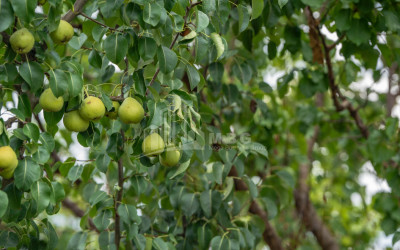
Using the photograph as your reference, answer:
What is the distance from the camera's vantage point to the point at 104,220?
188cm

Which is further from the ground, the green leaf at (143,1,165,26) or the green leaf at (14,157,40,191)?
the green leaf at (143,1,165,26)

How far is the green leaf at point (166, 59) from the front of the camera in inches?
57.8

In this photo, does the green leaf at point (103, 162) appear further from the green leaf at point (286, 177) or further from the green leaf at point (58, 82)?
the green leaf at point (286, 177)

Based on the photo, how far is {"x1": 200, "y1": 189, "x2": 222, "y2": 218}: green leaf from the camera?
6.94 feet

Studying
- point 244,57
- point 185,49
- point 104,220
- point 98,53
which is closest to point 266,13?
point 244,57

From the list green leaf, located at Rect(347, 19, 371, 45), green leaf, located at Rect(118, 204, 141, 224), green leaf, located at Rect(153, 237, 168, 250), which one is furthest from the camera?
green leaf, located at Rect(347, 19, 371, 45)

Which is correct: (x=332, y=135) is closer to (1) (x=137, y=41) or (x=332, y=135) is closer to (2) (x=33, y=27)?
(1) (x=137, y=41)

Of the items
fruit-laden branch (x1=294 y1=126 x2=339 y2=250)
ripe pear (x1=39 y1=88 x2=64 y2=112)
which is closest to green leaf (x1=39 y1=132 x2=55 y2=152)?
ripe pear (x1=39 y1=88 x2=64 y2=112)

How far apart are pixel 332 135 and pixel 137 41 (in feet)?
8.08

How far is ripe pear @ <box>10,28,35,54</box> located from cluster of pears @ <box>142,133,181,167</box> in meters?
0.38

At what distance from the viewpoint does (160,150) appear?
1.47m

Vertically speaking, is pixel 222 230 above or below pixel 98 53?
below

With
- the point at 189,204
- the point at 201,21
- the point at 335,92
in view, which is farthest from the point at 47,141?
the point at 335,92

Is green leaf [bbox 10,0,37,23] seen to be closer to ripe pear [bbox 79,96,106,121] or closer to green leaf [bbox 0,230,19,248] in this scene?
ripe pear [bbox 79,96,106,121]
